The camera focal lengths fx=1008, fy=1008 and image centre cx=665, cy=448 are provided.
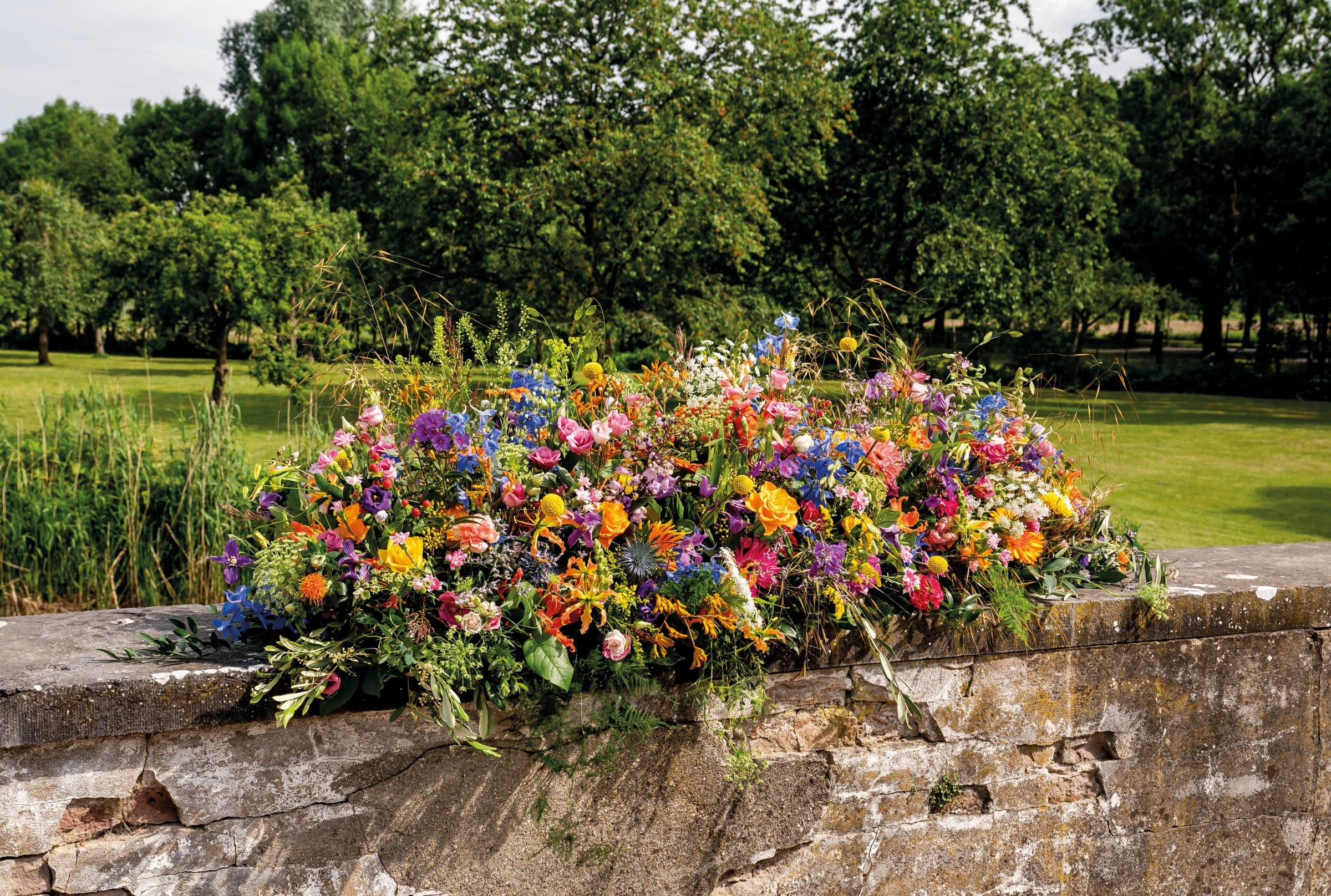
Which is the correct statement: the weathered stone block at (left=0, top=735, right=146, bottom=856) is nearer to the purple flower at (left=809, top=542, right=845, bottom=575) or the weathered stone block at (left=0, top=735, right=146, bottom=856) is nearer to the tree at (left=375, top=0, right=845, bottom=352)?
the purple flower at (left=809, top=542, right=845, bottom=575)

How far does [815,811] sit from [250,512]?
1.34 metres

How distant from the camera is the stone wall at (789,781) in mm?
1727

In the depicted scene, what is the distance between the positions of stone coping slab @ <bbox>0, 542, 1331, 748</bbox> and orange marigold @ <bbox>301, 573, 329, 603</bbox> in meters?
0.18

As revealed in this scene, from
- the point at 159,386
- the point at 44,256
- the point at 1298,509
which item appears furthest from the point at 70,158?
the point at 1298,509

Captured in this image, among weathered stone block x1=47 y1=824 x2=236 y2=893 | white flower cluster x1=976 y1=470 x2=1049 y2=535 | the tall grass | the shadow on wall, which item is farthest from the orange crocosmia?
the shadow on wall

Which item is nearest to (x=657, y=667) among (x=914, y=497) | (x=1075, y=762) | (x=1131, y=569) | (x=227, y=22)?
(x=914, y=497)

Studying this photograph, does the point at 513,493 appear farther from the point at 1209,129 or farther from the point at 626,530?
the point at 1209,129

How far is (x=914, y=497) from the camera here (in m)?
2.21

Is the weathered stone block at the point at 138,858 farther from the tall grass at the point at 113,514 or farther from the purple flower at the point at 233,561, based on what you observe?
the tall grass at the point at 113,514

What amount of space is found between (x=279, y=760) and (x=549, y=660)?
1.69ft

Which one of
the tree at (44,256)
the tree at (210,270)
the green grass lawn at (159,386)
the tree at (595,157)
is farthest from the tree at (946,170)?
the tree at (44,256)

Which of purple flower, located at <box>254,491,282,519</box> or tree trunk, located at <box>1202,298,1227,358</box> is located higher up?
tree trunk, located at <box>1202,298,1227,358</box>

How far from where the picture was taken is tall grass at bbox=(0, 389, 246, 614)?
4.66m

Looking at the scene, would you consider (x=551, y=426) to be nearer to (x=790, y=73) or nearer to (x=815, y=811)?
(x=815, y=811)
